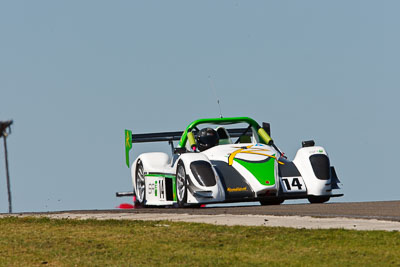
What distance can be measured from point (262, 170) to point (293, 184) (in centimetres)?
76

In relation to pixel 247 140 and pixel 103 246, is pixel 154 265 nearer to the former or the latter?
pixel 103 246

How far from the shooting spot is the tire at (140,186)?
67.7 feet

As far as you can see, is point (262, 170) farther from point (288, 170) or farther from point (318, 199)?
point (318, 199)

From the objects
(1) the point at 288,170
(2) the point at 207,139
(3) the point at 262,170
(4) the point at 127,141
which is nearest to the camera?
(3) the point at 262,170

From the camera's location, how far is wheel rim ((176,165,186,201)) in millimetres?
18156

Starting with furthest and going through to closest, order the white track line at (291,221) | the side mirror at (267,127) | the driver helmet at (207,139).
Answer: the side mirror at (267,127) → the driver helmet at (207,139) → the white track line at (291,221)

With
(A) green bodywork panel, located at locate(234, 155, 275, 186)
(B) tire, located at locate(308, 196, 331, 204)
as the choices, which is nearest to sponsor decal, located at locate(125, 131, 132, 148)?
(A) green bodywork panel, located at locate(234, 155, 275, 186)

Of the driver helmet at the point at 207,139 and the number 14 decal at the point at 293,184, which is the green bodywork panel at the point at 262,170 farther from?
the driver helmet at the point at 207,139

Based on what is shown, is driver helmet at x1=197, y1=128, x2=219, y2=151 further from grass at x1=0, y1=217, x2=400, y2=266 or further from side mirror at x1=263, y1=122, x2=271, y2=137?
grass at x1=0, y1=217, x2=400, y2=266

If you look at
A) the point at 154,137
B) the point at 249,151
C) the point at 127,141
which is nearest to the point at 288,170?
the point at 249,151

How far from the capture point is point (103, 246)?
32.2ft

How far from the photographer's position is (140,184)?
21.0 m

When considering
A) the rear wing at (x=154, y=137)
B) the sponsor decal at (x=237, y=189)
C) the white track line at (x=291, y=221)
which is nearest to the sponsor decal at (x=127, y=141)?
the rear wing at (x=154, y=137)

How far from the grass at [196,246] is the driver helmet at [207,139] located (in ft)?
27.5
